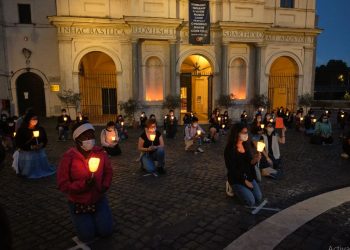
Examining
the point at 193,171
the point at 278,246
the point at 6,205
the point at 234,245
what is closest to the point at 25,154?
the point at 6,205

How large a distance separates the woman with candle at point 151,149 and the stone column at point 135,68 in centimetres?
1159

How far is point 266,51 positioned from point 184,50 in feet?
21.6

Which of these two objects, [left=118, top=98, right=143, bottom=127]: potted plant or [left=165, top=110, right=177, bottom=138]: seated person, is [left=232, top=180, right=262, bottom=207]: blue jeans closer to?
[left=165, top=110, right=177, bottom=138]: seated person

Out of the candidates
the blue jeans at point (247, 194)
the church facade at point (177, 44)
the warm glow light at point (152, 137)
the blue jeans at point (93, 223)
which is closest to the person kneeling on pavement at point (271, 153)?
the blue jeans at point (247, 194)

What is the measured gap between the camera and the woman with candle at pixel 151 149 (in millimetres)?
7703

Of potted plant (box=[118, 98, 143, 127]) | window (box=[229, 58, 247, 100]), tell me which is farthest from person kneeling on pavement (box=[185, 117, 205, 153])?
window (box=[229, 58, 247, 100])

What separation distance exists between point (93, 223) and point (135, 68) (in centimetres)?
1552

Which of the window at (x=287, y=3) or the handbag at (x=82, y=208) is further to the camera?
the window at (x=287, y=3)

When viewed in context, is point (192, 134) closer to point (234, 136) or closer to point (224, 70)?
point (234, 136)

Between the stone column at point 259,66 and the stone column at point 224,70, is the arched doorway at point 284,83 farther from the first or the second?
the stone column at point 224,70

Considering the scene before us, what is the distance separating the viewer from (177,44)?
19625 mm

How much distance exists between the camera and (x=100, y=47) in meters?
19.0

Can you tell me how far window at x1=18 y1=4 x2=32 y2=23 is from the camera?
814 inches

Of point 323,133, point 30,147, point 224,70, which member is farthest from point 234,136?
point 224,70
